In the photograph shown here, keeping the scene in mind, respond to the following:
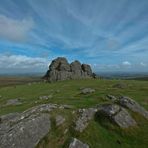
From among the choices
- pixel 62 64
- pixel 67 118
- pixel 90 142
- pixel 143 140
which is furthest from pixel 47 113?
pixel 62 64

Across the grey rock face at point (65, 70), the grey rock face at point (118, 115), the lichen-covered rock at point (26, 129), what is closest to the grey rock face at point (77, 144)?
the lichen-covered rock at point (26, 129)

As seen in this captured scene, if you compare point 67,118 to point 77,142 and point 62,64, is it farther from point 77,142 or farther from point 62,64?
point 62,64

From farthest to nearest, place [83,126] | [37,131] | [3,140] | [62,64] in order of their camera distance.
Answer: [62,64] → [83,126] → [37,131] → [3,140]

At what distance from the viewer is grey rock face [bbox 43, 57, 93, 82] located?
114m

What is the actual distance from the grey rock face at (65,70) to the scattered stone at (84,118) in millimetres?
85473

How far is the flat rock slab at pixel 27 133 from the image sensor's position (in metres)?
20.3

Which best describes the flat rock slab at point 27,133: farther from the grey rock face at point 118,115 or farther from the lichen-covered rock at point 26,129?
the grey rock face at point 118,115

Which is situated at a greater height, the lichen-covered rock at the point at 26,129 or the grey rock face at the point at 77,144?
the lichen-covered rock at the point at 26,129

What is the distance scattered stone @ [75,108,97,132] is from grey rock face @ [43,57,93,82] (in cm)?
8547

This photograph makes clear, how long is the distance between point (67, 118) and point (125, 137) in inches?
249

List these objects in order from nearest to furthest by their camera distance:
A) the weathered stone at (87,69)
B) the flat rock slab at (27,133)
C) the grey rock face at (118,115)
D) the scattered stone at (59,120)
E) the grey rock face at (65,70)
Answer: the flat rock slab at (27,133), the scattered stone at (59,120), the grey rock face at (118,115), the grey rock face at (65,70), the weathered stone at (87,69)

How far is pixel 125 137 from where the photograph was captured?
2258 cm

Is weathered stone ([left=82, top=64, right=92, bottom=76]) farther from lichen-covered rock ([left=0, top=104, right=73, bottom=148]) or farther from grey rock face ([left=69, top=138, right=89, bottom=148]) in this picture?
grey rock face ([left=69, top=138, right=89, bottom=148])

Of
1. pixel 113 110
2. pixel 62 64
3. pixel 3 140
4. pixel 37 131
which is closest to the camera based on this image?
pixel 3 140
